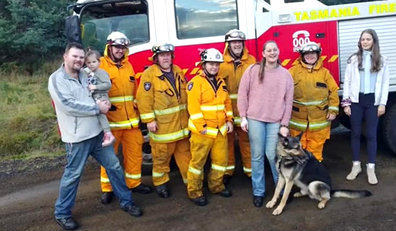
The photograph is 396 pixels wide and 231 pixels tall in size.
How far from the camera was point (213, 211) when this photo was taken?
13.7 ft

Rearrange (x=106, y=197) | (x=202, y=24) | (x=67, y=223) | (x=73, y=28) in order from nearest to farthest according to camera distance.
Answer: (x=67, y=223) → (x=73, y=28) → (x=106, y=197) → (x=202, y=24)

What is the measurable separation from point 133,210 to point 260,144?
152 centimetres

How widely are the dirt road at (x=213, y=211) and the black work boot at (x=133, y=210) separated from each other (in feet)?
0.17

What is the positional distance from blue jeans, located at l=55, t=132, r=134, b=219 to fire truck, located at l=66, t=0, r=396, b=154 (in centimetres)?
133

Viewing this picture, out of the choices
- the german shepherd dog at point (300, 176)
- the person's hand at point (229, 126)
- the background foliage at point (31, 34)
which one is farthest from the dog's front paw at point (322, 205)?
the background foliage at point (31, 34)

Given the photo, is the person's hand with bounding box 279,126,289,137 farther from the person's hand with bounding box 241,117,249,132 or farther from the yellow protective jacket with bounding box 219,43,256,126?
the yellow protective jacket with bounding box 219,43,256,126

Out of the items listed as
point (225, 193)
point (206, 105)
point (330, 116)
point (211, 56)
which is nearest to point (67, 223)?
point (225, 193)

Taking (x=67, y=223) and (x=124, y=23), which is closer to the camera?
(x=67, y=223)

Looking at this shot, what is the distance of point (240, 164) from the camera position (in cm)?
556

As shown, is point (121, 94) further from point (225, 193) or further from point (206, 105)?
point (225, 193)

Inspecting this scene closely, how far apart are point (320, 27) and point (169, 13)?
73.3 inches

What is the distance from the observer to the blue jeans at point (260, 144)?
4.10 meters

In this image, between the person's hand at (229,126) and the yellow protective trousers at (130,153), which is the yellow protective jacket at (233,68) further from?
the yellow protective trousers at (130,153)

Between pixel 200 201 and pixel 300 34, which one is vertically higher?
pixel 300 34
